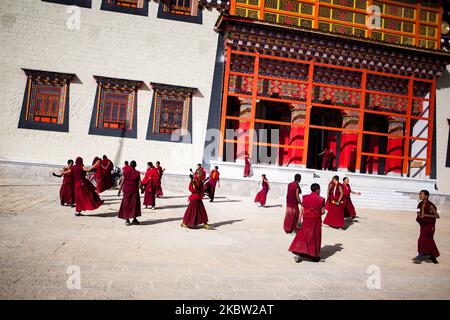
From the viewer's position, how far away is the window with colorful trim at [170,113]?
13977 mm

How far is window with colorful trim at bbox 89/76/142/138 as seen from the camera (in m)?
13.7

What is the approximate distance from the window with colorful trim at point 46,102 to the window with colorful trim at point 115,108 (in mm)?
1235

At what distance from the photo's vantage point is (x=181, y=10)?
1430cm

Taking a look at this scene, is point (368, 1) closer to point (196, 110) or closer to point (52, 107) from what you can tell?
point (196, 110)

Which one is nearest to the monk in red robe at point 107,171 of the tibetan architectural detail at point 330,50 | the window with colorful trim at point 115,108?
the window with colorful trim at point 115,108

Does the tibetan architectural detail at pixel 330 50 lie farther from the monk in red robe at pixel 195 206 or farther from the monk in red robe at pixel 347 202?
the monk in red robe at pixel 195 206

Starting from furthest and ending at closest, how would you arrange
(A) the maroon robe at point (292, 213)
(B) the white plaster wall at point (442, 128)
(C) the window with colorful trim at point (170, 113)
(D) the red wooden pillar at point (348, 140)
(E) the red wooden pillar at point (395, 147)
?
(B) the white plaster wall at point (442, 128)
(E) the red wooden pillar at point (395, 147)
(D) the red wooden pillar at point (348, 140)
(C) the window with colorful trim at point (170, 113)
(A) the maroon robe at point (292, 213)

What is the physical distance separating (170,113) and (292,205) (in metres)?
8.51

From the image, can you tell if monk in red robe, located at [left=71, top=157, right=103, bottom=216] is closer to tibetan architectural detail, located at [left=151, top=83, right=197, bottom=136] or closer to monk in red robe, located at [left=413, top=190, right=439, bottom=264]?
tibetan architectural detail, located at [left=151, top=83, right=197, bottom=136]

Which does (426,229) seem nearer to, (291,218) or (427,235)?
(427,235)

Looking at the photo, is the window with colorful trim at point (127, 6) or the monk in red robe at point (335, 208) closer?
the monk in red robe at point (335, 208)

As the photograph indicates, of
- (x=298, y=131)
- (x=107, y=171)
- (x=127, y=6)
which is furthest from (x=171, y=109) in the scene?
(x=298, y=131)

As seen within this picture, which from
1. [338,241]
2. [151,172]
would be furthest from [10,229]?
[338,241]

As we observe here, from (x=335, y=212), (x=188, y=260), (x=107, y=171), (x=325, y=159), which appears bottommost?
(x=188, y=260)
